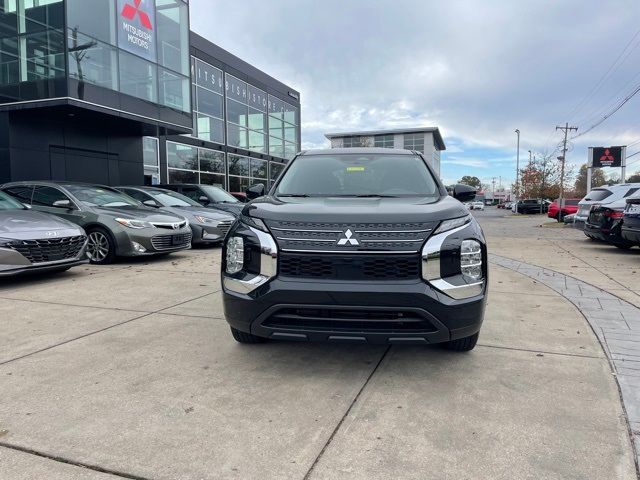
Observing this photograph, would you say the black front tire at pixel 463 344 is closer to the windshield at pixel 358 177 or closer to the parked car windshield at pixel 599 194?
the windshield at pixel 358 177

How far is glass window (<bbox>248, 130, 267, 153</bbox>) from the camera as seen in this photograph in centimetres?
3000

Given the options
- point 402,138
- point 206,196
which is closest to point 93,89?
point 206,196

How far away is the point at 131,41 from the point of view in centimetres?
1544

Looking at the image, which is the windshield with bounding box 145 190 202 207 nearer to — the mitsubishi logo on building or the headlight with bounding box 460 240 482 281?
the mitsubishi logo on building

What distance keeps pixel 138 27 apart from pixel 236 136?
12.6 m

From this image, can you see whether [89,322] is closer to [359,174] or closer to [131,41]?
[359,174]

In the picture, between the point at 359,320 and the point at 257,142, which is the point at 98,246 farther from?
the point at 257,142

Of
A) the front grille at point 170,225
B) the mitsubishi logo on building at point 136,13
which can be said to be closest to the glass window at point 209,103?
the mitsubishi logo on building at point 136,13

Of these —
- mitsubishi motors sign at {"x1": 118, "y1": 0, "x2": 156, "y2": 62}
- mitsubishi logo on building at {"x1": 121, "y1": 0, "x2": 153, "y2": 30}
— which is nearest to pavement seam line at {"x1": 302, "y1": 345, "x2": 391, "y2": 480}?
mitsubishi motors sign at {"x1": 118, "y1": 0, "x2": 156, "y2": 62}

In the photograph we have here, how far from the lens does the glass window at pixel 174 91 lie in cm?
1677

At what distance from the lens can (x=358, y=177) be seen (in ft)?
14.4

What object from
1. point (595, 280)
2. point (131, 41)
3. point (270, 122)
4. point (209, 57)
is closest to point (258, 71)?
point (270, 122)

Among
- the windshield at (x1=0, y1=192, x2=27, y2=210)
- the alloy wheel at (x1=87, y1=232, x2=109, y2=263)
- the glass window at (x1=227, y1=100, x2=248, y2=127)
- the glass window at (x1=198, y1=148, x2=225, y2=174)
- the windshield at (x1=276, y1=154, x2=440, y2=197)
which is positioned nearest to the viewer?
the windshield at (x1=276, y1=154, x2=440, y2=197)

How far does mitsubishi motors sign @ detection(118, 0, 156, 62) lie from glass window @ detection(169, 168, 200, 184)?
7.18 metres
